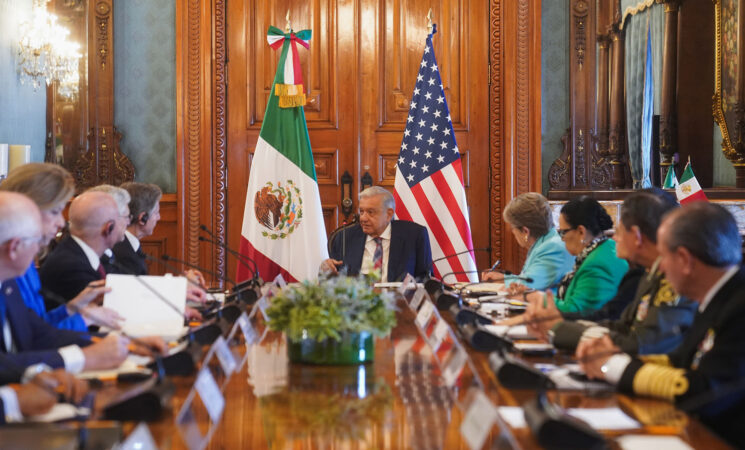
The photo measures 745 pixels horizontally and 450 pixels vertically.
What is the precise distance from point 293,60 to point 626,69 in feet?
8.33

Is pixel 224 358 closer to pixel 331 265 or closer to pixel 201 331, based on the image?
pixel 201 331

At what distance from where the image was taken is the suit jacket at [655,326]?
8.20ft

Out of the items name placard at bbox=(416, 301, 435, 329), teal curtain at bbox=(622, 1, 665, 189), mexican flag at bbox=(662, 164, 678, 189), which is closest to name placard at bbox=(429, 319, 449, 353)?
name placard at bbox=(416, 301, 435, 329)

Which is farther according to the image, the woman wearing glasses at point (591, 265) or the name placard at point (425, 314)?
the woman wearing glasses at point (591, 265)

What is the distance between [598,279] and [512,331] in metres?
0.62

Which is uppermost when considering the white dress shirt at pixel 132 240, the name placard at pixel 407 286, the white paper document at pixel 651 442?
the white dress shirt at pixel 132 240

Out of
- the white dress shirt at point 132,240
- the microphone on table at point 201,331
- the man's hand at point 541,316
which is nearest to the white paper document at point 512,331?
the man's hand at point 541,316

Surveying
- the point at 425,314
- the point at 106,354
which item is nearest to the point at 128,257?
the point at 425,314

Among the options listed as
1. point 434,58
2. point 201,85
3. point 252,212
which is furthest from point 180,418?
point 201,85

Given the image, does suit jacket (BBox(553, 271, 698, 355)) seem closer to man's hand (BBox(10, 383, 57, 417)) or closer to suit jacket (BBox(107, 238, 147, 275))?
man's hand (BBox(10, 383, 57, 417))

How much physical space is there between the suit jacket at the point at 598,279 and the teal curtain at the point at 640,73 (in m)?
3.08

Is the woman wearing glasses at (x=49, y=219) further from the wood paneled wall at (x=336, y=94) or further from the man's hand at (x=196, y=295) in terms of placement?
the wood paneled wall at (x=336, y=94)

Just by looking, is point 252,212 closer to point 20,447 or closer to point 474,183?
point 474,183

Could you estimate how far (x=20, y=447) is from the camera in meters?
1.49
